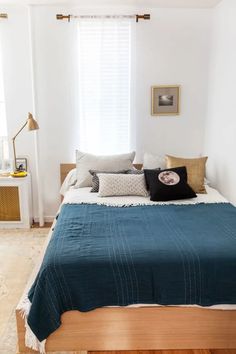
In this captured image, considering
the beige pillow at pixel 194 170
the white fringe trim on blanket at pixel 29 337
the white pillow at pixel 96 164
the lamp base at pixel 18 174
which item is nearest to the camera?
the white fringe trim on blanket at pixel 29 337

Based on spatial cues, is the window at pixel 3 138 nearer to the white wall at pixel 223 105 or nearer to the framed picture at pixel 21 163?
the framed picture at pixel 21 163

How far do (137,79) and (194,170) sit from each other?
4.08ft

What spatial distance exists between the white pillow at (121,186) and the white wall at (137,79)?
85 centimetres

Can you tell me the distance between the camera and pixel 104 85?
3.55m

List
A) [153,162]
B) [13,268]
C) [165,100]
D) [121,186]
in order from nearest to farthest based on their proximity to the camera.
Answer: [13,268], [121,186], [153,162], [165,100]

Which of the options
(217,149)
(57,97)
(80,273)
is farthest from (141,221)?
(57,97)

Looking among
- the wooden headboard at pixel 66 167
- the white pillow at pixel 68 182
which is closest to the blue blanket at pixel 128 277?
the white pillow at pixel 68 182

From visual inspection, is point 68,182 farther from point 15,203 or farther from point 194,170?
point 194,170

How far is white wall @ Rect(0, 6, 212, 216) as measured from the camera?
3.43 m

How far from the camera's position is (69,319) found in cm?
178

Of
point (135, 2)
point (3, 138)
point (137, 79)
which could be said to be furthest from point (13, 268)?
point (135, 2)

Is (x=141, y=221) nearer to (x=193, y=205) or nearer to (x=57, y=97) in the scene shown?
(x=193, y=205)

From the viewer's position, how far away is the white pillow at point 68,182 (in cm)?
335

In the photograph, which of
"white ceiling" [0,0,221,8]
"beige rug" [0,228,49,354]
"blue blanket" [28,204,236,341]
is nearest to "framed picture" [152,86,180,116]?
"white ceiling" [0,0,221,8]
